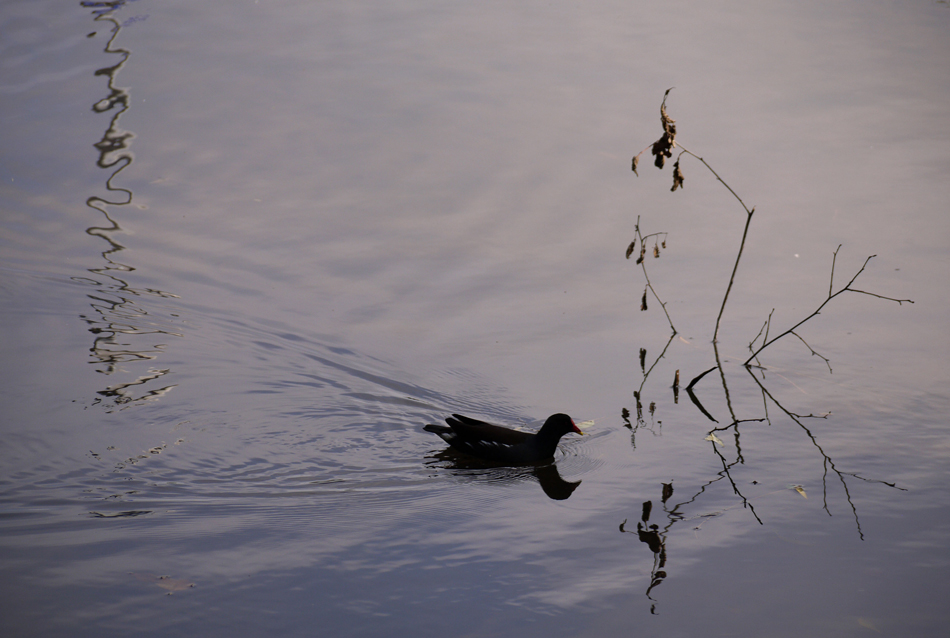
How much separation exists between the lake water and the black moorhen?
208mm

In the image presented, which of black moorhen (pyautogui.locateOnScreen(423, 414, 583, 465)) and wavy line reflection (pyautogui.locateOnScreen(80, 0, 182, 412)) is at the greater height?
wavy line reflection (pyautogui.locateOnScreen(80, 0, 182, 412))

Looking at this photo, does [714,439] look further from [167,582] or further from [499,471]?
[167,582]

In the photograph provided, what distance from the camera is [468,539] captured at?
20.0 ft

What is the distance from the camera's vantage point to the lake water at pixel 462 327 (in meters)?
5.64

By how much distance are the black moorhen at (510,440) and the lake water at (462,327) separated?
0.68ft

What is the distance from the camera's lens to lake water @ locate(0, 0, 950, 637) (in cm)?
564

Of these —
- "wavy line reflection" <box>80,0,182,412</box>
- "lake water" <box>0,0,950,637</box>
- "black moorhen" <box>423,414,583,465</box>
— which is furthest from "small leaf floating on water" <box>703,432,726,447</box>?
"wavy line reflection" <box>80,0,182,412</box>

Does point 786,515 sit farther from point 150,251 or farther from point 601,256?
point 150,251

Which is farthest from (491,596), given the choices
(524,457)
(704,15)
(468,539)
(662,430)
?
(704,15)

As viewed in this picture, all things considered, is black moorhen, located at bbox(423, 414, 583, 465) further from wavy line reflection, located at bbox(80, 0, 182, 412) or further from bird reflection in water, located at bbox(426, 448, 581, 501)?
wavy line reflection, located at bbox(80, 0, 182, 412)

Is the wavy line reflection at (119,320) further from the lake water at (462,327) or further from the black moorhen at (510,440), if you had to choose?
the black moorhen at (510,440)

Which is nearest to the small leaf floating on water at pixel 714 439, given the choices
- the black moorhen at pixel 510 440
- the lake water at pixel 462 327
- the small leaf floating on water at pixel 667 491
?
the lake water at pixel 462 327

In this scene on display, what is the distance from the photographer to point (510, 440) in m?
7.43

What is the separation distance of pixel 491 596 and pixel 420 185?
24.3 ft
